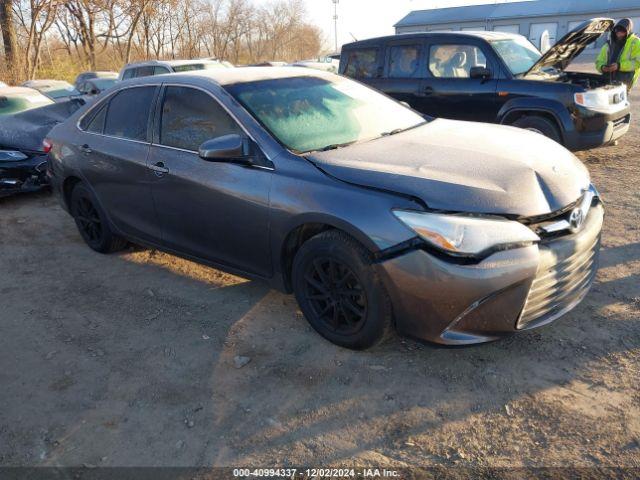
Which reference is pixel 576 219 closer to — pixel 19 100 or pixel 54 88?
pixel 19 100

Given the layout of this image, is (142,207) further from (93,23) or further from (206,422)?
(93,23)

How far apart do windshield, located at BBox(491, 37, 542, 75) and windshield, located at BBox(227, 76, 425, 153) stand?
372 centimetres

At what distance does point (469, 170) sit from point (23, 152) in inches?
251

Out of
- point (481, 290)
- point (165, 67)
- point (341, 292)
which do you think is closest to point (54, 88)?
point (165, 67)

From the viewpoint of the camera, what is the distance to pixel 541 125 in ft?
22.2

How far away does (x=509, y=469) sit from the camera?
228cm

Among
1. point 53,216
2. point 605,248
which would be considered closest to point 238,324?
point 605,248

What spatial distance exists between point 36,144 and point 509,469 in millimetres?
7198

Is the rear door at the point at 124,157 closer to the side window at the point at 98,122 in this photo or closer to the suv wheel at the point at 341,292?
the side window at the point at 98,122

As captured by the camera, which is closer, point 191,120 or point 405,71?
point 191,120

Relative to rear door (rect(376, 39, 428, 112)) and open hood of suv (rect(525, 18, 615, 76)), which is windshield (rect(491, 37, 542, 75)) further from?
rear door (rect(376, 39, 428, 112))

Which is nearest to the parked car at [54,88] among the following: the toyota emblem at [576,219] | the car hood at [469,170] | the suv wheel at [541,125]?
the suv wheel at [541,125]

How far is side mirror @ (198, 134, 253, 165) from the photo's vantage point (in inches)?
127

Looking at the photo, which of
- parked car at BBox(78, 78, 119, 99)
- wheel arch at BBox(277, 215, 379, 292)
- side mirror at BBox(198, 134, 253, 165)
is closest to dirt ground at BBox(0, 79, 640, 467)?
wheel arch at BBox(277, 215, 379, 292)
